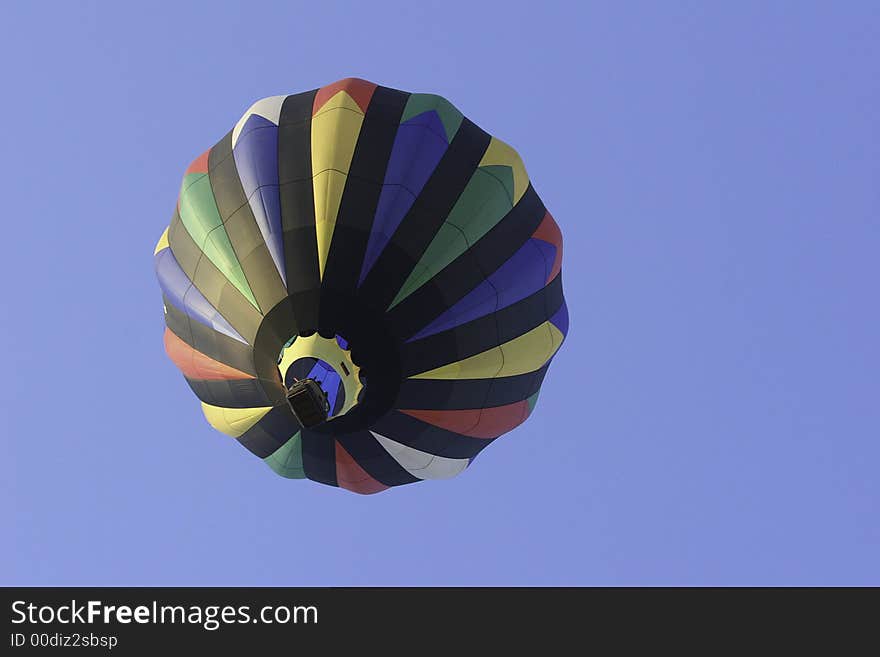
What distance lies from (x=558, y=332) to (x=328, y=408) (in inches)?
160

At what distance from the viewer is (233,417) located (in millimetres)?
12117

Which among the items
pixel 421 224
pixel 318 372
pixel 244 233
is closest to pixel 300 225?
pixel 244 233

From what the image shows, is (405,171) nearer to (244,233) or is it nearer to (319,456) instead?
(244,233)

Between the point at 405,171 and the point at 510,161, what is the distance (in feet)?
6.44

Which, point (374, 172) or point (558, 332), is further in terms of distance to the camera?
point (558, 332)

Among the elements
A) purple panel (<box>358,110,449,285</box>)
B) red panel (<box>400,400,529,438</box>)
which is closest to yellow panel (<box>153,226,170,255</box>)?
purple panel (<box>358,110,449,285</box>)

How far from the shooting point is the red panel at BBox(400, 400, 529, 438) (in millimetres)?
11305

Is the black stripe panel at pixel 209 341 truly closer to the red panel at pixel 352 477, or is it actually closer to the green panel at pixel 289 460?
the green panel at pixel 289 460

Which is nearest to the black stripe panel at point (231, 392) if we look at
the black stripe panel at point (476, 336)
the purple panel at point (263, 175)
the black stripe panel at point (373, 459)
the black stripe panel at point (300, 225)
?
the black stripe panel at point (373, 459)

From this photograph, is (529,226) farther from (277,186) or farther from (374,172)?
(277,186)

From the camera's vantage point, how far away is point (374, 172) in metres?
10.5

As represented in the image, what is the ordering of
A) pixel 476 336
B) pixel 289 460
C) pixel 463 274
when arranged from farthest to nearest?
1. pixel 289 460
2. pixel 476 336
3. pixel 463 274

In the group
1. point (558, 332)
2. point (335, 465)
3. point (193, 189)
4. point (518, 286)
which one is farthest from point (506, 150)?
point (335, 465)

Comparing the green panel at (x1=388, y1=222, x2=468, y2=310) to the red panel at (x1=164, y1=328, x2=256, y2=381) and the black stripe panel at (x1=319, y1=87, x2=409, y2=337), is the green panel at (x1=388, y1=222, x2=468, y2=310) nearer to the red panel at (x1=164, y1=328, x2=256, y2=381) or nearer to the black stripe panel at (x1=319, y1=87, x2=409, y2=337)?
the black stripe panel at (x1=319, y1=87, x2=409, y2=337)
